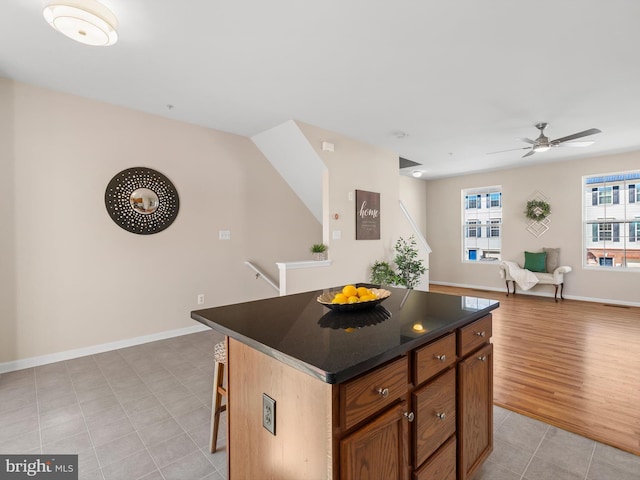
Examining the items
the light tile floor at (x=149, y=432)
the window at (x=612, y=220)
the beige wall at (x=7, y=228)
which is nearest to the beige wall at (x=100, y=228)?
the beige wall at (x=7, y=228)

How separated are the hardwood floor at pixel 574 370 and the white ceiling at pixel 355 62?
8.55 feet

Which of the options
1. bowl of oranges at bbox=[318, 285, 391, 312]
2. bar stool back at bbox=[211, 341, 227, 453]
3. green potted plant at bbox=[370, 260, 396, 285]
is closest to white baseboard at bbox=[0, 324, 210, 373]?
bar stool back at bbox=[211, 341, 227, 453]

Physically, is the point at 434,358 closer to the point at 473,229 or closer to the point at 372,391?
the point at 372,391

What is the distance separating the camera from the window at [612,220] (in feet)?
18.0

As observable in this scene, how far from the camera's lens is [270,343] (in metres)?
1.07

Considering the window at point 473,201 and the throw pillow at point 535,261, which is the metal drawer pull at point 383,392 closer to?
the throw pillow at point 535,261

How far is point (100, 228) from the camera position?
Result: 11.3 ft

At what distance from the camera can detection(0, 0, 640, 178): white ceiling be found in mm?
2070

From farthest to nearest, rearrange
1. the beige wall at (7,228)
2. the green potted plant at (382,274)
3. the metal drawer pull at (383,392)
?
the green potted plant at (382,274), the beige wall at (7,228), the metal drawer pull at (383,392)

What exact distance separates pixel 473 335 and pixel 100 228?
367 cm

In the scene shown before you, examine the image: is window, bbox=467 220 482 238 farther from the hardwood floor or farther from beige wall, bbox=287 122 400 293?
beige wall, bbox=287 122 400 293

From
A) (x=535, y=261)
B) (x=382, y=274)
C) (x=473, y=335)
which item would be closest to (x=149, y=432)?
(x=473, y=335)

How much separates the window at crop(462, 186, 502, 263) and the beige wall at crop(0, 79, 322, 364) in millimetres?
5194

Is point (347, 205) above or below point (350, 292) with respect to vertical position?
above
